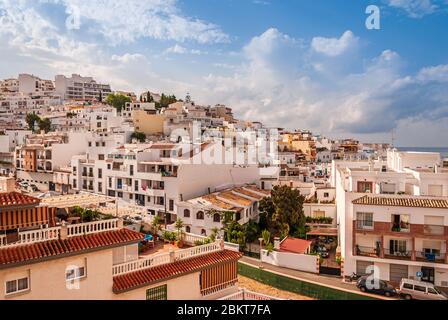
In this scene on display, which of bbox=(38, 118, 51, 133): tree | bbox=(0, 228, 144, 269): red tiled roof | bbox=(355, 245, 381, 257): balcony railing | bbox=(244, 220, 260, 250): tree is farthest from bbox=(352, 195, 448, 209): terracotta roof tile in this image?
bbox=(38, 118, 51, 133): tree

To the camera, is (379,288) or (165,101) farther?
(165,101)

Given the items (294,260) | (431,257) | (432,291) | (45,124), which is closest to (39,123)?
(45,124)

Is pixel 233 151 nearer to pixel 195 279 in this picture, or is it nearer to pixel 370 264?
pixel 370 264

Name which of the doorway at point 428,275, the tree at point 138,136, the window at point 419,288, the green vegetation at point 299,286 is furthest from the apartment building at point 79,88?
the window at point 419,288

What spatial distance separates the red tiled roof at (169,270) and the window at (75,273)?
48.3 inches

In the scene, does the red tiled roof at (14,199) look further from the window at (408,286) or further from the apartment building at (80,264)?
the window at (408,286)

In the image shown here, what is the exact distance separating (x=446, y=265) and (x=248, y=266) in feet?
40.0

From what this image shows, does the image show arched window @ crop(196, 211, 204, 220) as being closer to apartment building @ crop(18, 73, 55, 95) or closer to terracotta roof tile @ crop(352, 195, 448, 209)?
terracotta roof tile @ crop(352, 195, 448, 209)

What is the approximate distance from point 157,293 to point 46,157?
4396cm

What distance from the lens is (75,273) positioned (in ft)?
38.0

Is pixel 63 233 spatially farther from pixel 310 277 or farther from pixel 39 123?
pixel 39 123

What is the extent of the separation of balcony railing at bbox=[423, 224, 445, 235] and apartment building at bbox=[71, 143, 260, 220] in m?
19.8

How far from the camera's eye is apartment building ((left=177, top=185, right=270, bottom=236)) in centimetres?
3023

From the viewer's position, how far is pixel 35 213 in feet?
40.2
